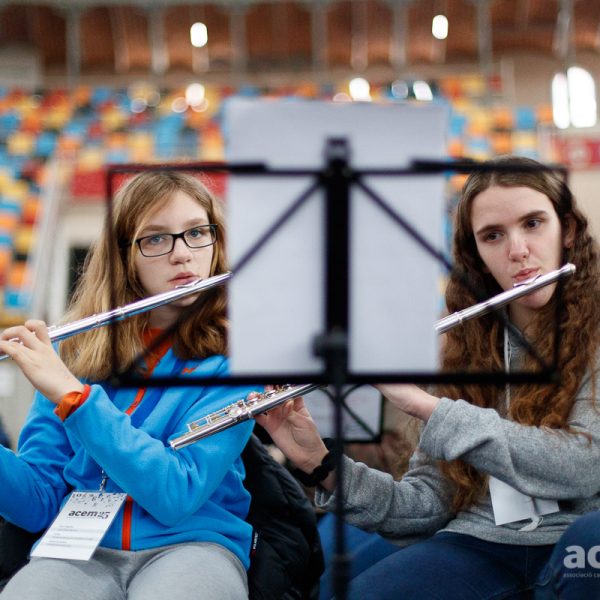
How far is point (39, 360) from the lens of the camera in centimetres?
136

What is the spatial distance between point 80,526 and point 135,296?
1.54 feet

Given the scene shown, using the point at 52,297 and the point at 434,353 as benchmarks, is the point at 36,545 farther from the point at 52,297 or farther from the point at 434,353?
the point at 52,297

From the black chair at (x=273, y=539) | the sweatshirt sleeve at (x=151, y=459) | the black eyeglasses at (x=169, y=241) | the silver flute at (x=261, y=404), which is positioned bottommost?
the black chair at (x=273, y=539)

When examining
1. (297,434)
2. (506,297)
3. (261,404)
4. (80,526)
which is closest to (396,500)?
(297,434)

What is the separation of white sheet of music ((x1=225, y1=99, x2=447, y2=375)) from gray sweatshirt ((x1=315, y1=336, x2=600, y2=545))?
0.29 m

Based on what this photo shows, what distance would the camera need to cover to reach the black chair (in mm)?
1491

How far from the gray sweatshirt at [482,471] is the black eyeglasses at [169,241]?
0.49 m

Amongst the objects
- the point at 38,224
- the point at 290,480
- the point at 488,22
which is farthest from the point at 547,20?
the point at 290,480

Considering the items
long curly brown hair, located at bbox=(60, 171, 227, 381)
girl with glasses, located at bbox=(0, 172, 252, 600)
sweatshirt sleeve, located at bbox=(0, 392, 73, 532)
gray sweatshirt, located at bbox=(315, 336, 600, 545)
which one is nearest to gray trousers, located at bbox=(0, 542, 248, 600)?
girl with glasses, located at bbox=(0, 172, 252, 600)

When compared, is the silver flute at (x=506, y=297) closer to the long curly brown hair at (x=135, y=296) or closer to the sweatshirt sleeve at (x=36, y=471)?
the long curly brown hair at (x=135, y=296)

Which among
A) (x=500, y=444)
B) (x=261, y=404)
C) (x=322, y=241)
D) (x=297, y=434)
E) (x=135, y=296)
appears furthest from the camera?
(x=135, y=296)

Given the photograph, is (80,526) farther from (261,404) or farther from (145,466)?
(261,404)

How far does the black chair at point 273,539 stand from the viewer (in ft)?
4.89

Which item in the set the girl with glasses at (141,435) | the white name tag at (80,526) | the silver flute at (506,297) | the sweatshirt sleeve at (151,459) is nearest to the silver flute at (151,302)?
the girl with glasses at (141,435)
